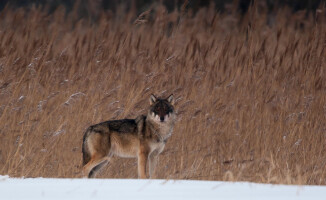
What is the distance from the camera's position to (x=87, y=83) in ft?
25.2

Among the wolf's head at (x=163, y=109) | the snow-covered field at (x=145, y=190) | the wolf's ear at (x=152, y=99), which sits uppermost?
the snow-covered field at (x=145, y=190)

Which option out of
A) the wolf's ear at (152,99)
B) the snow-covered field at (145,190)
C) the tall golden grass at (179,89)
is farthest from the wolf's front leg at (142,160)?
the snow-covered field at (145,190)

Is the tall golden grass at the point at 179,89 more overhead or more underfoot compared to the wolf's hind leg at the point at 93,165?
more overhead

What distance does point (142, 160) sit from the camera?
717 centimetres

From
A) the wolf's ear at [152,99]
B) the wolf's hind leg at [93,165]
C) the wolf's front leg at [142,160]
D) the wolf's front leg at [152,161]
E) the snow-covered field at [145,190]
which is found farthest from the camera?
the wolf's ear at [152,99]

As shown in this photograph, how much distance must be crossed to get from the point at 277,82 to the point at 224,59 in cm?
73

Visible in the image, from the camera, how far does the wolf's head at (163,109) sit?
7.34 metres

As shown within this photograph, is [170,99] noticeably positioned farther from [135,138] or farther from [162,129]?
[135,138]

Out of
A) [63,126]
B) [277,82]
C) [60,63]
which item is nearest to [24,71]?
[60,63]

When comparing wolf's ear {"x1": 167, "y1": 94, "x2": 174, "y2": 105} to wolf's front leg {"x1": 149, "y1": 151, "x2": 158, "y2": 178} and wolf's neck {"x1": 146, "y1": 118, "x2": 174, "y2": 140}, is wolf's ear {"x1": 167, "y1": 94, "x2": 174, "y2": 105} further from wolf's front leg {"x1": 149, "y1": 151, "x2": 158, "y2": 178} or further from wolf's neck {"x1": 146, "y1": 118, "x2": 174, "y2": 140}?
wolf's front leg {"x1": 149, "y1": 151, "x2": 158, "y2": 178}

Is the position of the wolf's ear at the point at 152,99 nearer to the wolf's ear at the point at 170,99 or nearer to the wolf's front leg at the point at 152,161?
the wolf's ear at the point at 170,99

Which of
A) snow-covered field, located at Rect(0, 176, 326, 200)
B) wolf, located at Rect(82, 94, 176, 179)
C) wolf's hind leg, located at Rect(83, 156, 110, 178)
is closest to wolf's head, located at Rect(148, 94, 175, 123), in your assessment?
wolf, located at Rect(82, 94, 176, 179)

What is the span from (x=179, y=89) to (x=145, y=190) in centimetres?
383

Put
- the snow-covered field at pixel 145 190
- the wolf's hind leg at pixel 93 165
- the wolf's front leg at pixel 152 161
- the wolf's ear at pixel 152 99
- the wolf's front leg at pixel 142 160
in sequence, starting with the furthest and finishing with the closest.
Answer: the wolf's ear at pixel 152 99
the wolf's front leg at pixel 152 161
the wolf's front leg at pixel 142 160
the wolf's hind leg at pixel 93 165
the snow-covered field at pixel 145 190
